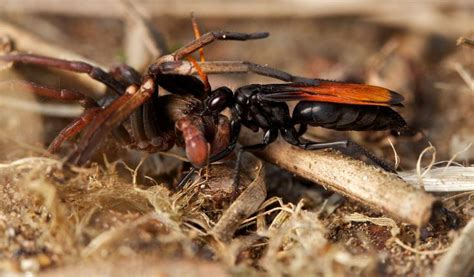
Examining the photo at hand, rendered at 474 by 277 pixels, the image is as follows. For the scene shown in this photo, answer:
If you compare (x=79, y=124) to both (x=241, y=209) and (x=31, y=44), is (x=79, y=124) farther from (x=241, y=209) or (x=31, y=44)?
(x=31, y=44)

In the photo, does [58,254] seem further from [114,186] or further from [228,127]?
[228,127]

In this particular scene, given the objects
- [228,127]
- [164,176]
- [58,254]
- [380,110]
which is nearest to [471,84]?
[380,110]

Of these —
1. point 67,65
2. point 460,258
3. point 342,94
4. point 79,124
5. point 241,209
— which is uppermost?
point 67,65

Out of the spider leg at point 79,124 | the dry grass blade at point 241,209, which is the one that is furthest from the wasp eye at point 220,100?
the spider leg at point 79,124

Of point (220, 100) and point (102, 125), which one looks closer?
point (102, 125)

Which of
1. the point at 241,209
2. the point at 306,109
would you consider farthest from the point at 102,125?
the point at 306,109

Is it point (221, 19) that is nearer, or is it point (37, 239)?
point (37, 239)

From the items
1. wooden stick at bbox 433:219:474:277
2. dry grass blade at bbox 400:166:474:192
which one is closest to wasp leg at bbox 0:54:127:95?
dry grass blade at bbox 400:166:474:192

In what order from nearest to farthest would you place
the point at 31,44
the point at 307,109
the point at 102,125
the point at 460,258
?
the point at 460,258 → the point at 102,125 → the point at 307,109 → the point at 31,44
